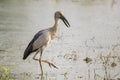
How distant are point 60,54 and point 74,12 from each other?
27.0ft

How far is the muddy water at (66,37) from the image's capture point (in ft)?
34.2

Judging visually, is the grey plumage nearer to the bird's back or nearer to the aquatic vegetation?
the bird's back

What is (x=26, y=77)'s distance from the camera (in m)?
9.67

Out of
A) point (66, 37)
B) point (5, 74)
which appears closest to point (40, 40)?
point (5, 74)

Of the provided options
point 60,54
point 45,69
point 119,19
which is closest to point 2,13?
point 119,19

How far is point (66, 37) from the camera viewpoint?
1442 cm

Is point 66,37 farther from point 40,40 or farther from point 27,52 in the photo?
point 27,52

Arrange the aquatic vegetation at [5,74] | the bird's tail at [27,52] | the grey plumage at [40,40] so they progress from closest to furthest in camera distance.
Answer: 1. the aquatic vegetation at [5,74]
2. the bird's tail at [27,52]
3. the grey plumage at [40,40]

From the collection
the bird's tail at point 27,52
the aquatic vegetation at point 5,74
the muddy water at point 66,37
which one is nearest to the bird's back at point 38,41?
the bird's tail at point 27,52

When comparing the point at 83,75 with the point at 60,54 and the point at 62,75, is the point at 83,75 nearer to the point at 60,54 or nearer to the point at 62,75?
the point at 62,75

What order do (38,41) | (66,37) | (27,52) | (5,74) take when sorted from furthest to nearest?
(66,37) → (38,41) → (27,52) → (5,74)

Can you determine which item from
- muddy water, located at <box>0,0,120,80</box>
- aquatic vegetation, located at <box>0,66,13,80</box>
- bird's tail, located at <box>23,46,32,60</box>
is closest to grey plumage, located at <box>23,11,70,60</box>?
bird's tail, located at <box>23,46,32,60</box>

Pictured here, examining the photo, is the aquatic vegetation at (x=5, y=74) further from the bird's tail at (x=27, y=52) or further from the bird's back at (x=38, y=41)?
the bird's back at (x=38, y=41)

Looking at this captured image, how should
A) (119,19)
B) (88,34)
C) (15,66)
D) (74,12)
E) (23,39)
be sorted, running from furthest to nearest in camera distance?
(74,12) → (119,19) → (88,34) → (23,39) → (15,66)
